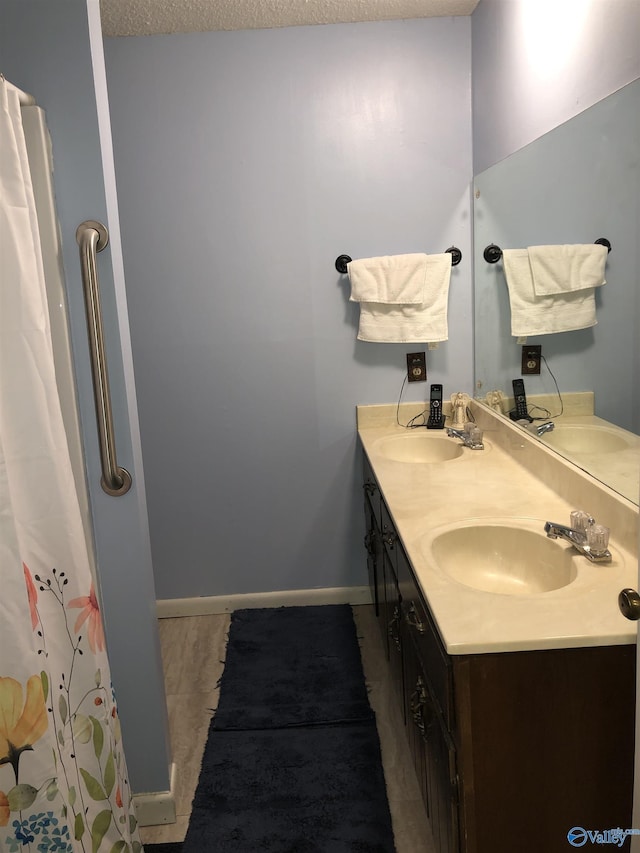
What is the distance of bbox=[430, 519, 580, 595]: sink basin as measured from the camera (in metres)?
1.69

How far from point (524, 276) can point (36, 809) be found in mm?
1959

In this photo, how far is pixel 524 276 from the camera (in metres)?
2.33

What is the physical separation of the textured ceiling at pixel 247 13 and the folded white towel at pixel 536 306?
1.01 metres

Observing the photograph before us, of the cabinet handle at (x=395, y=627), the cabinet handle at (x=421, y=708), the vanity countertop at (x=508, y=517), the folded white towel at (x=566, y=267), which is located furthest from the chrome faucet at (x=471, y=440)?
the cabinet handle at (x=421, y=708)

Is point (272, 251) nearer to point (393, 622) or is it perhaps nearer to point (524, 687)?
point (393, 622)

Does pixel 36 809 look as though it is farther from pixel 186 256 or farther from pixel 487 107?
pixel 487 107

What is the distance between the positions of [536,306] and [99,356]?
1313mm

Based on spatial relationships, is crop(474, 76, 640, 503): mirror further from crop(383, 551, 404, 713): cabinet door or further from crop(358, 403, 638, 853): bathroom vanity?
crop(383, 551, 404, 713): cabinet door

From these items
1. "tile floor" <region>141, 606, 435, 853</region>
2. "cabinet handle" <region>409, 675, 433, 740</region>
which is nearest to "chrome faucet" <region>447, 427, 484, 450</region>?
"tile floor" <region>141, 606, 435, 853</region>

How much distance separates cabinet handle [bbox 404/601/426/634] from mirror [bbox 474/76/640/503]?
550 millimetres

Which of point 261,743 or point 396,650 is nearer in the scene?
point 396,650

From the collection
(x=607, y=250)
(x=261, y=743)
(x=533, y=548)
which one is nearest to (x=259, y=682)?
(x=261, y=743)

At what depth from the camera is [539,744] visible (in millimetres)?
1268

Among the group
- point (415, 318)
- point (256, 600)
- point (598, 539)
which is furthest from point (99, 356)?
point (256, 600)
